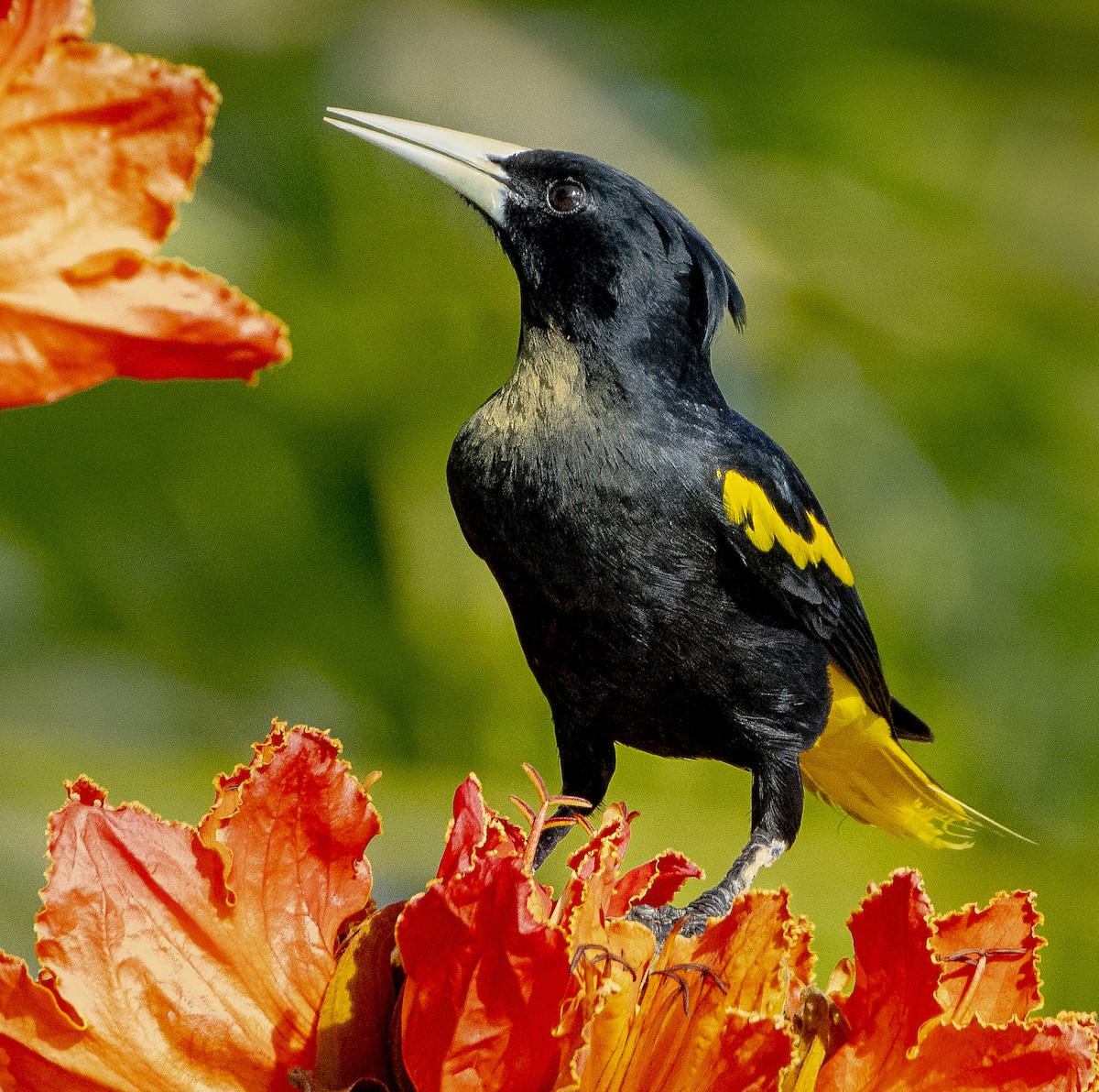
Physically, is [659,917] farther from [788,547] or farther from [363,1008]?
[788,547]

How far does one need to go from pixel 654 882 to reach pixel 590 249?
0.35 meters

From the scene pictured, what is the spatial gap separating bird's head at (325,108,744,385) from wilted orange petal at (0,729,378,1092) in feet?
1.14

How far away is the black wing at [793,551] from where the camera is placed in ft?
2.46

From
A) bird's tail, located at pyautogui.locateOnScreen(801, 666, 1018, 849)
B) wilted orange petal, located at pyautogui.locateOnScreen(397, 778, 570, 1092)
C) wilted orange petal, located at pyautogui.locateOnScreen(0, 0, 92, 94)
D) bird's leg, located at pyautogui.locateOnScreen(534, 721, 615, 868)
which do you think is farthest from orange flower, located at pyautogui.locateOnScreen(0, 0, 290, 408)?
bird's tail, located at pyautogui.locateOnScreen(801, 666, 1018, 849)

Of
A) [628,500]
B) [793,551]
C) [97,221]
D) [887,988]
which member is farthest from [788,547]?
[97,221]

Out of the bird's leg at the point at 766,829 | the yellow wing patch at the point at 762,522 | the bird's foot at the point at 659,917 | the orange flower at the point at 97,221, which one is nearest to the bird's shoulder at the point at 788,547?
the yellow wing patch at the point at 762,522

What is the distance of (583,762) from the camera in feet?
2.59

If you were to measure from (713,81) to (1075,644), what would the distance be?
718mm

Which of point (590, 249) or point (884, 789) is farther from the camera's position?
point (884, 789)

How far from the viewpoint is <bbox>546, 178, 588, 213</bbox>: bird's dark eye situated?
29.4 inches

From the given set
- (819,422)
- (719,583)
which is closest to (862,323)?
(819,422)

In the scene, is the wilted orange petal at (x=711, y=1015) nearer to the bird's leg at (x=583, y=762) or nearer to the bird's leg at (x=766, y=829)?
the bird's leg at (x=766, y=829)

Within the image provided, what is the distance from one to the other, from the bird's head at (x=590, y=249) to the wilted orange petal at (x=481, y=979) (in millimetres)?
397

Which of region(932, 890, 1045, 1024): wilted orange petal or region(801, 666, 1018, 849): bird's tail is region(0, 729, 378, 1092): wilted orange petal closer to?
region(932, 890, 1045, 1024): wilted orange petal
